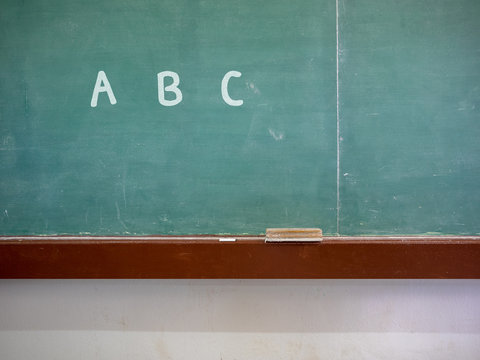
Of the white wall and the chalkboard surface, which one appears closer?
the chalkboard surface

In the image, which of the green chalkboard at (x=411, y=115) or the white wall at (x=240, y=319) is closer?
the green chalkboard at (x=411, y=115)

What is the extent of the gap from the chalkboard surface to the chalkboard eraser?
0.14 ft

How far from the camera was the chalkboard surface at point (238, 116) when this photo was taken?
118 cm

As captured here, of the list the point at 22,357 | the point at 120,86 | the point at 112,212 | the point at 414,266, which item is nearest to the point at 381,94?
the point at 414,266

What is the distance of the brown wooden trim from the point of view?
115 cm

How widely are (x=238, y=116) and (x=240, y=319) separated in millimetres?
792

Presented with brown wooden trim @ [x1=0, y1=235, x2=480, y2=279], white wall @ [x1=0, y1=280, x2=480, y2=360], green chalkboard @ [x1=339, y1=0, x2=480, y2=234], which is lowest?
white wall @ [x1=0, y1=280, x2=480, y2=360]

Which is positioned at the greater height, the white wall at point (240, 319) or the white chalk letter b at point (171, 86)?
the white chalk letter b at point (171, 86)

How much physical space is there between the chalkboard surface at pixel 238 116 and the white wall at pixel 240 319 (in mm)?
255

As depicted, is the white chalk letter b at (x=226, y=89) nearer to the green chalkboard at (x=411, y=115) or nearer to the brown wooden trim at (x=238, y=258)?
the green chalkboard at (x=411, y=115)

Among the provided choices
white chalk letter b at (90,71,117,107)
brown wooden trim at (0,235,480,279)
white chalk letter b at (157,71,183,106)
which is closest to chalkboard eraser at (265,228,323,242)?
brown wooden trim at (0,235,480,279)

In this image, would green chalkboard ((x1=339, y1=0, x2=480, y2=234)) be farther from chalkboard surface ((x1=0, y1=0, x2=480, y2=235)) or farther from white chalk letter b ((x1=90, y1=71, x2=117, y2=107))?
white chalk letter b ((x1=90, y1=71, x2=117, y2=107))

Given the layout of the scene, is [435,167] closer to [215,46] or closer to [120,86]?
[215,46]

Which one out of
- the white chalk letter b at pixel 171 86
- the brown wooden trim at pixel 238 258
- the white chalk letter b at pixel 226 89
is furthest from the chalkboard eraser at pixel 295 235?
the white chalk letter b at pixel 171 86
